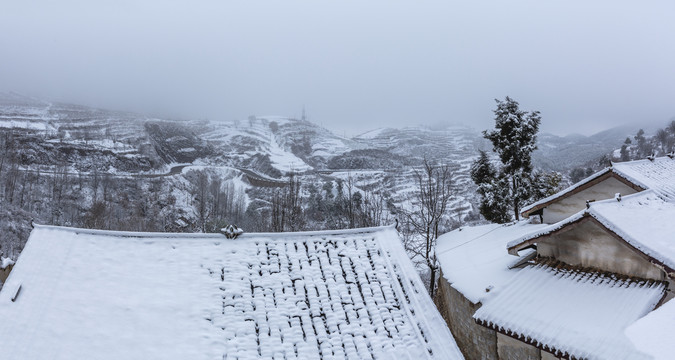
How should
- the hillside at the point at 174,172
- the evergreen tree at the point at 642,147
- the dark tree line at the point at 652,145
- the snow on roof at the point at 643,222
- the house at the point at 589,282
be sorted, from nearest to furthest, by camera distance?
the house at the point at 589,282 < the snow on roof at the point at 643,222 < the hillside at the point at 174,172 < the evergreen tree at the point at 642,147 < the dark tree line at the point at 652,145

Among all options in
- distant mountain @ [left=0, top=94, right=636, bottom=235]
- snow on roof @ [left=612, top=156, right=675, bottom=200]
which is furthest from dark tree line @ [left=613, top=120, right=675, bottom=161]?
snow on roof @ [left=612, top=156, right=675, bottom=200]

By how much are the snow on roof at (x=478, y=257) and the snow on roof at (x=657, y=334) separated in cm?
731

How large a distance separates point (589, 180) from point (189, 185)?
61.3m

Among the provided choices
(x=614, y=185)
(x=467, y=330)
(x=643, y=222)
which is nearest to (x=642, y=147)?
(x=614, y=185)

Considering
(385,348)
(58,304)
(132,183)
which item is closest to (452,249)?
(385,348)

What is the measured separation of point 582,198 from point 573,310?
791cm

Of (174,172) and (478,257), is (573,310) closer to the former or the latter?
(478,257)

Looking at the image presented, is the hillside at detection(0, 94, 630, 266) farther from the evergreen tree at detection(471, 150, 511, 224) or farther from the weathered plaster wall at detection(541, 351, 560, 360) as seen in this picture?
the weathered plaster wall at detection(541, 351, 560, 360)

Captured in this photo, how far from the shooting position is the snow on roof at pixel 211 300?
639cm

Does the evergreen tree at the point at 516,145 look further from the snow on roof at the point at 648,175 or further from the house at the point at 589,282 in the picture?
the house at the point at 589,282

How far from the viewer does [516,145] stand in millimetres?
25469

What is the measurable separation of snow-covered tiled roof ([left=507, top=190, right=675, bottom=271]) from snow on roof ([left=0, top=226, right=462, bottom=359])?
4.08 m

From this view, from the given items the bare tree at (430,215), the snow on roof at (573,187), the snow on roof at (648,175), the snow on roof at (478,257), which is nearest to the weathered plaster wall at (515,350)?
the snow on roof at (478,257)

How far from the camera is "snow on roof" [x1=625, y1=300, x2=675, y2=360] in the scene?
3.10 m
